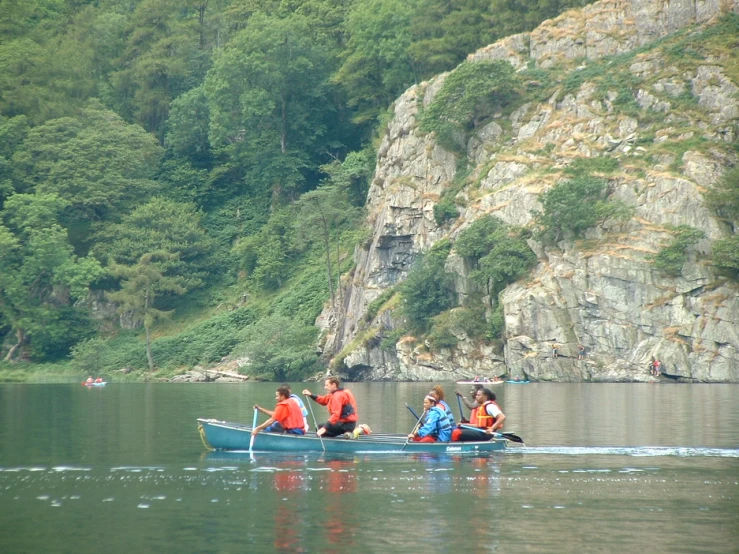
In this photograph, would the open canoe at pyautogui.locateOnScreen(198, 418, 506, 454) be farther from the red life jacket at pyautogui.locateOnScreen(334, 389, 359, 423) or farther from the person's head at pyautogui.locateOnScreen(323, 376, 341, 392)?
the person's head at pyautogui.locateOnScreen(323, 376, 341, 392)

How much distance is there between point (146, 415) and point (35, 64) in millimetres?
65187

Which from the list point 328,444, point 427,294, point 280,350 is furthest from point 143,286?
point 328,444

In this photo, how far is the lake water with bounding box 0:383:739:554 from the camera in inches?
639

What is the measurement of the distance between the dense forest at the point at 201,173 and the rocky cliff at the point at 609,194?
581 centimetres

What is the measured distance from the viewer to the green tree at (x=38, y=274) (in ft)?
278

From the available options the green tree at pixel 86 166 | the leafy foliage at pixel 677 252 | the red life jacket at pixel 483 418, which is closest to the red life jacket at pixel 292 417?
the red life jacket at pixel 483 418

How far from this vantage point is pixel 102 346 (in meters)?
83.7

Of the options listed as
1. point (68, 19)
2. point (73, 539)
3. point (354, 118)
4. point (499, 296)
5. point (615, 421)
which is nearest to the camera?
point (73, 539)

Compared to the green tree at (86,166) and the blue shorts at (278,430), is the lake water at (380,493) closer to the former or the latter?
the blue shorts at (278,430)

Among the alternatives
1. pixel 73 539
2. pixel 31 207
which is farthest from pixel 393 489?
pixel 31 207

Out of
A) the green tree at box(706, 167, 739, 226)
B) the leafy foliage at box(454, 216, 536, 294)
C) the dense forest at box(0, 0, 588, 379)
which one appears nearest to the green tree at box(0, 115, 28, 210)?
the dense forest at box(0, 0, 588, 379)

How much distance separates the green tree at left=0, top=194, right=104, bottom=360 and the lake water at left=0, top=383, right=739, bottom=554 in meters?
50.6

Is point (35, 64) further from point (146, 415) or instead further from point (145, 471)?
point (145, 471)

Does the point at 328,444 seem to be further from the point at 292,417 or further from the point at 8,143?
the point at 8,143
